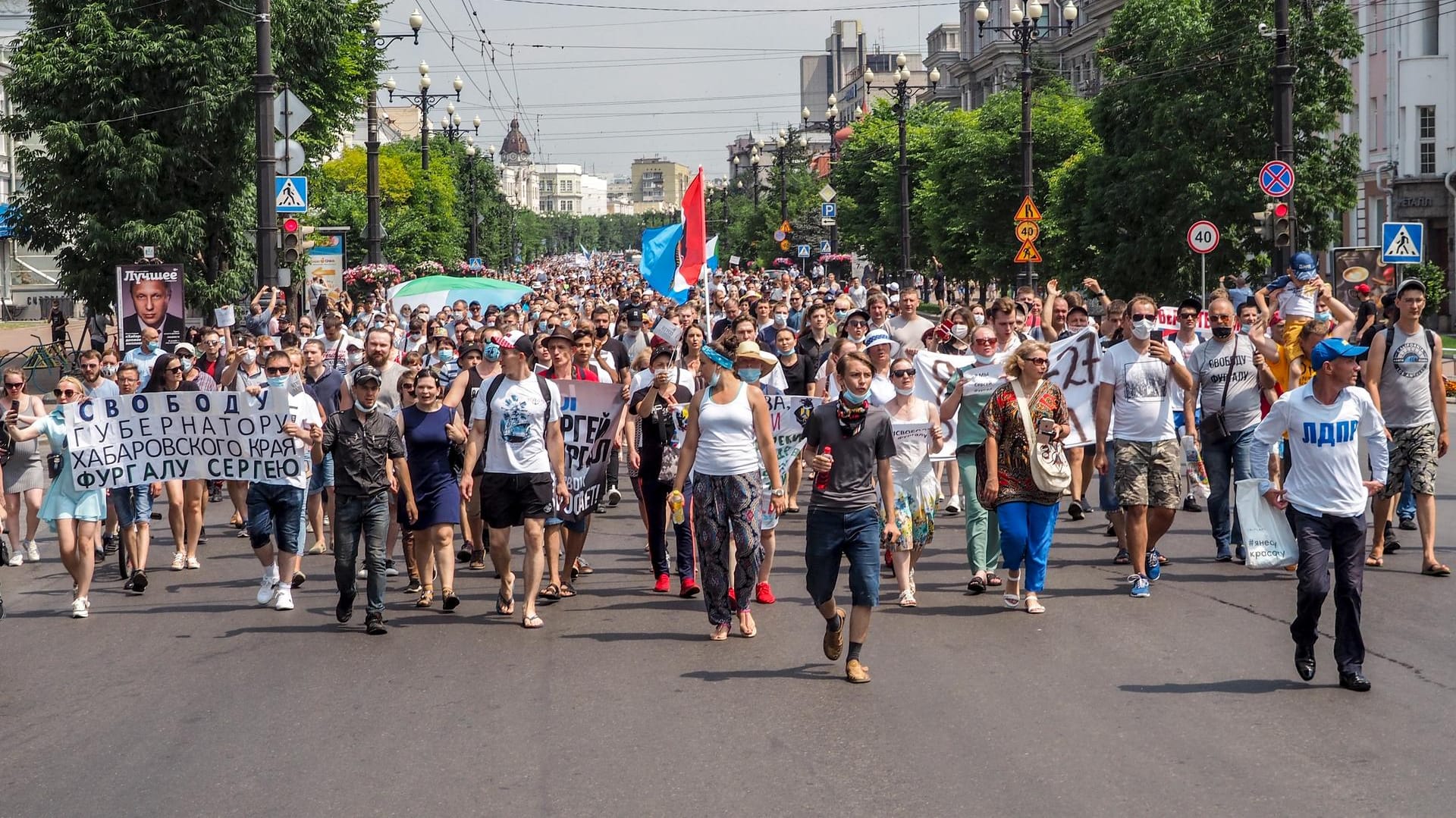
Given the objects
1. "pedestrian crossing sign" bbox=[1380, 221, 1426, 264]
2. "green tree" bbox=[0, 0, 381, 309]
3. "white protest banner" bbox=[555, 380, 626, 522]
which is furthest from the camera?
"green tree" bbox=[0, 0, 381, 309]

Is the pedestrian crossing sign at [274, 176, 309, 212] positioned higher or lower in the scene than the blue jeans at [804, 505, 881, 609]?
higher

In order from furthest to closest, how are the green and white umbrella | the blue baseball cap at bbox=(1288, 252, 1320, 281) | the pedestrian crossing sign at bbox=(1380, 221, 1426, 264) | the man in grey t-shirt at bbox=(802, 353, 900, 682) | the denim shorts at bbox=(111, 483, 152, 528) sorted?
the green and white umbrella
the pedestrian crossing sign at bbox=(1380, 221, 1426, 264)
the blue baseball cap at bbox=(1288, 252, 1320, 281)
the denim shorts at bbox=(111, 483, 152, 528)
the man in grey t-shirt at bbox=(802, 353, 900, 682)

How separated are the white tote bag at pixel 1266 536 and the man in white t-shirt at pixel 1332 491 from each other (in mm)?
154

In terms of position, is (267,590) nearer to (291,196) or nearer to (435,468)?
(435,468)

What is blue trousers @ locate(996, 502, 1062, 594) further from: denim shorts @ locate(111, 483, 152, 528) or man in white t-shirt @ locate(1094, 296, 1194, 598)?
denim shorts @ locate(111, 483, 152, 528)

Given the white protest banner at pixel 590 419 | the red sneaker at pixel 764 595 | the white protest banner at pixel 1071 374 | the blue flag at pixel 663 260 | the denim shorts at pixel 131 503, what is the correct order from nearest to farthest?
the red sneaker at pixel 764 595
the white protest banner at pixel 590 419
the denim shorts at pixel 131 503
the white protest banner at pixel 1071 374
the blue flag at pixel 663 260

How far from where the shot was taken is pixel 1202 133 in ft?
122

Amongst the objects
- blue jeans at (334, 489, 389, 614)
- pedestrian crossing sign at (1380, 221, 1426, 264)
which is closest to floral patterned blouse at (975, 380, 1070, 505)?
blue jeans at (334, 489, 389, 614)

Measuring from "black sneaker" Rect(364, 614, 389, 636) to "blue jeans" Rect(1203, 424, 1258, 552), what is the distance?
5.95 m

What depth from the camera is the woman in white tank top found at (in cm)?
971

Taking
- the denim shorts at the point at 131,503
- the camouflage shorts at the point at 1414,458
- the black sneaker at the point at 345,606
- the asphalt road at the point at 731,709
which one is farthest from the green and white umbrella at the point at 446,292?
the camouflage shorts at the point at 1414,458

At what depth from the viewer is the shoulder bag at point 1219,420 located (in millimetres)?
12164

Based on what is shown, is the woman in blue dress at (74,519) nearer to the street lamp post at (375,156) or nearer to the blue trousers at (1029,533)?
the blue trousers at (1029,533)

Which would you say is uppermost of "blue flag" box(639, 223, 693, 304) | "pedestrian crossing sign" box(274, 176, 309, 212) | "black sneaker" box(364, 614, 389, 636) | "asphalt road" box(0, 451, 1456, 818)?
"pedestrian crossing sign" box(274, 176, 309, 212)
